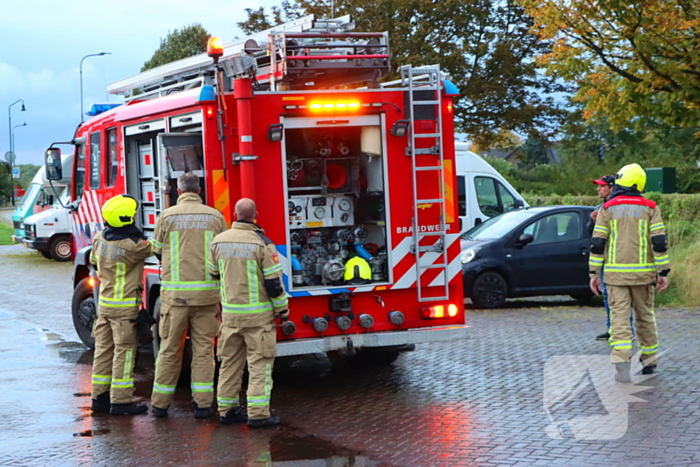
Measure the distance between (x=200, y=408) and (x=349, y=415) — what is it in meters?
1.19

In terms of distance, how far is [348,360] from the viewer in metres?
9.70

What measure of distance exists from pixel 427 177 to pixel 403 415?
2118mm

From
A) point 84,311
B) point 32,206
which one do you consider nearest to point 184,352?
point 84,311

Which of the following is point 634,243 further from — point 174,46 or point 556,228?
point 174,46

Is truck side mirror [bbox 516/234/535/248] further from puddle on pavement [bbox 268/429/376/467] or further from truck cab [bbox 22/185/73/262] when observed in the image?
truck cab [bbox 22/185/73/262]

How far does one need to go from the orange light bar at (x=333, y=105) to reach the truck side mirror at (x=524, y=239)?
5.70 m

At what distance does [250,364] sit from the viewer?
6766mm

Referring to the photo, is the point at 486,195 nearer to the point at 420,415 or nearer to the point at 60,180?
the point at 60,180

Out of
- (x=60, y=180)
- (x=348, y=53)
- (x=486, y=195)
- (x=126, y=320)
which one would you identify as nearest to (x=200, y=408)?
(x=126, y=320)

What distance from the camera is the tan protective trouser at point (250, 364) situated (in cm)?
674

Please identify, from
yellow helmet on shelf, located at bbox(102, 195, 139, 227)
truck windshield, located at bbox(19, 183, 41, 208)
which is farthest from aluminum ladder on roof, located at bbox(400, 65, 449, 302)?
truck windshield, located at bbox(19, 183, 41, 208)

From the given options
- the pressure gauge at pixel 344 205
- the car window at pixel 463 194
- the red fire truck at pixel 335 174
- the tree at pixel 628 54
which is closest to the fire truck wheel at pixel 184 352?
the red fire truck at pixel 335 174

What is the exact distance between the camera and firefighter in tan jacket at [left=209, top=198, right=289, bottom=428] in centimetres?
672

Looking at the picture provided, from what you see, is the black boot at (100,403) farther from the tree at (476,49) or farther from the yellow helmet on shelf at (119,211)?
the tree at (476,49)
